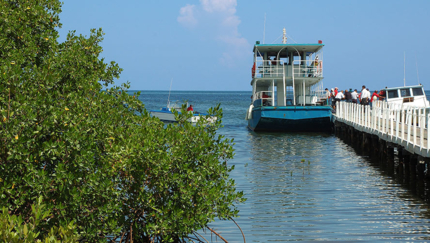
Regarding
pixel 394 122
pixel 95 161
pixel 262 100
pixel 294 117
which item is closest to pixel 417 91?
pixel 294 117

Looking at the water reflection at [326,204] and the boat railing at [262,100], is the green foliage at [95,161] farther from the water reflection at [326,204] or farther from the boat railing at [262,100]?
the boat railing at [262,100]

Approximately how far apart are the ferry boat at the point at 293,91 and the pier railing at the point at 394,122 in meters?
1.56

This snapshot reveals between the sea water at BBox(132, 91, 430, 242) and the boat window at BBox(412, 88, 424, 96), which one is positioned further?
the boat window at BBox(412, 88, 424, 96)

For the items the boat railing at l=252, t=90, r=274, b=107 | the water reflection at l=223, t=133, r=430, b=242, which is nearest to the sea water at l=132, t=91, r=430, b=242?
the water reflection at l=223, t=133, r=430, b=242

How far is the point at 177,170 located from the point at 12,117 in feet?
7.26

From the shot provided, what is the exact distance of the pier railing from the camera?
46.6 ft

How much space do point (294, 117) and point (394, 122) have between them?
9784 millimetres

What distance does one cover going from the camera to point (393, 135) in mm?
17531

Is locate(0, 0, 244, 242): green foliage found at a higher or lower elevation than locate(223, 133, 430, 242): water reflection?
higher

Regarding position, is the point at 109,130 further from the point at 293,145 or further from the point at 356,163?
the point at 293,145

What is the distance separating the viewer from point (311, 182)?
1617 centimetres

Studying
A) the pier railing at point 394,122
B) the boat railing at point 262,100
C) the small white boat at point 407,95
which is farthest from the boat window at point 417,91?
the boat railing at point 262,100

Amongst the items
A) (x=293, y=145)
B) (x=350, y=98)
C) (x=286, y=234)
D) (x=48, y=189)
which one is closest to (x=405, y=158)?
(x=286, y=234)

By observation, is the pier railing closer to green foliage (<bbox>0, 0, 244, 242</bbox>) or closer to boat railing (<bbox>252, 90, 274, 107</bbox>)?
boat railing (<bbox>252, 90, 274, 107</bbox>)
